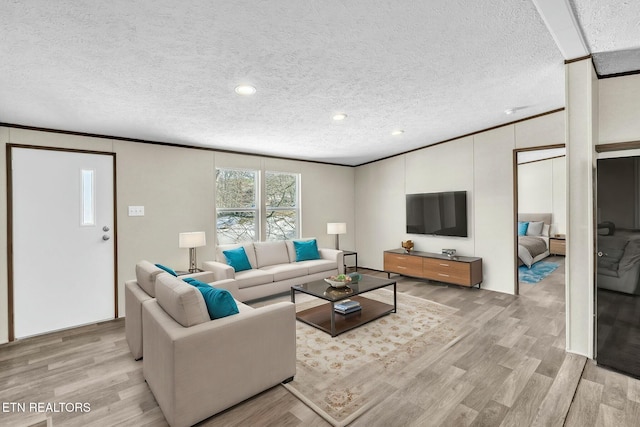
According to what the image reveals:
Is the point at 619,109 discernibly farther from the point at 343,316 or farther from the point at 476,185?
the point at 343,316

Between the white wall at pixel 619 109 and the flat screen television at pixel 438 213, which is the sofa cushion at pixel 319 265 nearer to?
the flat screen television at pixel 438 213

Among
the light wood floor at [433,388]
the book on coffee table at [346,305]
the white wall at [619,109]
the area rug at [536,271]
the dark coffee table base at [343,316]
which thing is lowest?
the light wood floor at [433,388]

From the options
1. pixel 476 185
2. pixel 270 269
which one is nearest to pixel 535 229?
pixel 476 185

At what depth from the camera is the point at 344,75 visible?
262cm

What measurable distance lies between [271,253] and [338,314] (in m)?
1.77

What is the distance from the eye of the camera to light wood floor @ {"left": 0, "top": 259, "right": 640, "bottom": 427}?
1.94m

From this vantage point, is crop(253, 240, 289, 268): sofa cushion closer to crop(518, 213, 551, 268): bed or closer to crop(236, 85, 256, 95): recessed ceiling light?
crop(236, 85, 256, 95): recessed ceiling light

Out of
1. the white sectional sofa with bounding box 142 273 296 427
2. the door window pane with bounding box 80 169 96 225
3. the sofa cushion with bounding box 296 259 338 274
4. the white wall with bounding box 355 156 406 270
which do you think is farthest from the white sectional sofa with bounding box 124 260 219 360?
the white wall with bounding box 355 156 406 270

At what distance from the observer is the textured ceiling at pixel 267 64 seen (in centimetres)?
177

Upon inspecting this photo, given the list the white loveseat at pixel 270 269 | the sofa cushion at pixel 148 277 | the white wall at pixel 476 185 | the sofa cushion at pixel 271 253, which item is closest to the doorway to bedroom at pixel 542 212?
the white wall at pixel 476 185

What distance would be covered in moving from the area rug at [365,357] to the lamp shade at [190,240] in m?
1.81

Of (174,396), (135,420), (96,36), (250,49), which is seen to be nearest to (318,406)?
(174,396)

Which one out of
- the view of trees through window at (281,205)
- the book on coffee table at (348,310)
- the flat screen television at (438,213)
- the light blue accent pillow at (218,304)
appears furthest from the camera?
the view of trees through window at (281,205)

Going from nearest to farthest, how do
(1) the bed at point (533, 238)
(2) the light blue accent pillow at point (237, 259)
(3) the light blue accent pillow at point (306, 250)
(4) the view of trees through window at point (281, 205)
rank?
(2) the light blue accent pillow at point (237, 259) < (3) the light blue accent pillow at point (306, 250) < (4) the view of trees through window at point (281, 205) < (1) the bed at point (533, 238)
